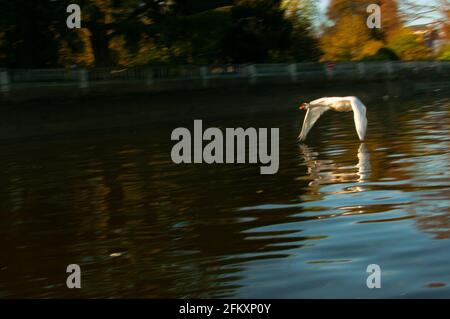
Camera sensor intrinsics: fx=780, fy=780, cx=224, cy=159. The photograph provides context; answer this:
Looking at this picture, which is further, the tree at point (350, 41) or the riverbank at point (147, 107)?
the tree at point (350, 41)

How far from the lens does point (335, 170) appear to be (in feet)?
40.4

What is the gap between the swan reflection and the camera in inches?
437

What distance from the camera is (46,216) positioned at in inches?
388

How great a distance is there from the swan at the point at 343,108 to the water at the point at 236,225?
960mm

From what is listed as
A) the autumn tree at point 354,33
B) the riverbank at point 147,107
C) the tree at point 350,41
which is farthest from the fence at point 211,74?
the tree at point 350,41

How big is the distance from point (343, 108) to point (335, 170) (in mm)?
5274

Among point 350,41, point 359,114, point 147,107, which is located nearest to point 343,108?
point 359,114

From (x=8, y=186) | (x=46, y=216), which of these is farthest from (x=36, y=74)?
(x=46, y=216)

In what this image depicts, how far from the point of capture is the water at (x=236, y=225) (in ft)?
19.7

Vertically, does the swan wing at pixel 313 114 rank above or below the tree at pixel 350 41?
below

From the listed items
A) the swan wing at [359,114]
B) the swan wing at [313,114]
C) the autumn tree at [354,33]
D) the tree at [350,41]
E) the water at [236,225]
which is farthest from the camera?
the tree at [350,41]

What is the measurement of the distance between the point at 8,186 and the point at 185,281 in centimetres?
788

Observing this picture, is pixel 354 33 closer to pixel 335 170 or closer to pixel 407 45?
pixel 407 45

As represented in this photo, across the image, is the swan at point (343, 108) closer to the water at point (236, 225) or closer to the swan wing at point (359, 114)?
the swan wing at point (359, 114)
